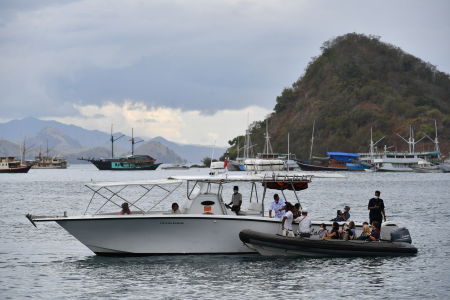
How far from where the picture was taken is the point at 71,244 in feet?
66.7

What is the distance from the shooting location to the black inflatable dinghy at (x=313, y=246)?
15.5 m

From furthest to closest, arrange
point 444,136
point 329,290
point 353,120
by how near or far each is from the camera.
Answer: point 353,120, point 444,136, point 329,290

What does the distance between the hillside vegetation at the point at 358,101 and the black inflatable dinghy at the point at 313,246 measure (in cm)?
12184

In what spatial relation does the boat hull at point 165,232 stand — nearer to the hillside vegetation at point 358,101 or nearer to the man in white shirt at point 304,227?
the man in white shirt at point 304,227

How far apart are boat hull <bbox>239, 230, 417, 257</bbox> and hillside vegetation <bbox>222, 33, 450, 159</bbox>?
4800 inches

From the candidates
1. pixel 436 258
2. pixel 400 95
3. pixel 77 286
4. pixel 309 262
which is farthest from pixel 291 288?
pixel 400 95

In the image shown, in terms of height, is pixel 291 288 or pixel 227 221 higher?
pixel 227 221

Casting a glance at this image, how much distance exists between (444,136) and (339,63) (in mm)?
46299

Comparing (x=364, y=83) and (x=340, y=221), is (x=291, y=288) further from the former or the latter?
(x=364, y=83)

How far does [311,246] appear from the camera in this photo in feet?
51.4

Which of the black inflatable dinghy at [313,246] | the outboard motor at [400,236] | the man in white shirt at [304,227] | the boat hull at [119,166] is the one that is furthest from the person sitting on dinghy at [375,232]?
the boat hull at [119,166]

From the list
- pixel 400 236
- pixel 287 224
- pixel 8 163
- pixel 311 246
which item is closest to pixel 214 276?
pixel 287 224

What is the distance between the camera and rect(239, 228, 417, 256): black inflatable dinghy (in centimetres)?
1548

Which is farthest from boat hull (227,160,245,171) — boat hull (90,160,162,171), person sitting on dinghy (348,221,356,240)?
person sitting on dinghy (348,221,356,240)
